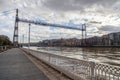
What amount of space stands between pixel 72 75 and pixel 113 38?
147008mm

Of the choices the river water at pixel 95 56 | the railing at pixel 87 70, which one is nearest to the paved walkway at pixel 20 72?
the railing at pixel 87 70

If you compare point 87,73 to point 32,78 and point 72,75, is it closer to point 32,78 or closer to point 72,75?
point 72,75

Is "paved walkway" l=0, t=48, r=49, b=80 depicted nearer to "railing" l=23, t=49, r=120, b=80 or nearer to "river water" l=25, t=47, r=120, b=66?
"railing" l=23, t=49, r=120, b=80

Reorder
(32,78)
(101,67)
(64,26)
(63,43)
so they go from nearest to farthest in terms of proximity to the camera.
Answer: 1. (101,67)
2. (32,78)
3. (64,26)
4. (63,43)

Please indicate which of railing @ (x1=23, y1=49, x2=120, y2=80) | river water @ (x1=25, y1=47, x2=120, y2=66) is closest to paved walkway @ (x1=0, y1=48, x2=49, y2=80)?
railing @ (x1=23, y1=49, x2=120, y2=80)

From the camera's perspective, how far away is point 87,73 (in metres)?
7.79

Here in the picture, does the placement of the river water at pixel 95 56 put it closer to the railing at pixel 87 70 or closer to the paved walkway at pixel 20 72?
the paved walkway at pixel 20 72

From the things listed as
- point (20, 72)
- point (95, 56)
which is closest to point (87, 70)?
point (20, 72)

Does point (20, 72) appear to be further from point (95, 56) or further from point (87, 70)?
point (95, 56)

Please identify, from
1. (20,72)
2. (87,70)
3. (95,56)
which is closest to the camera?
(87,70)

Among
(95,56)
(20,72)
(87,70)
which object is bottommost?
(95,56)

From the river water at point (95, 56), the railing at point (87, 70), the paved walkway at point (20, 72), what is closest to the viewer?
the railing at point (87, 70)

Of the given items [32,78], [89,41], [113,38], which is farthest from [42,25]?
[32,78]

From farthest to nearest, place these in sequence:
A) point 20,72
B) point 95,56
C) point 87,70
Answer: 1. point 95,56
2. point 20,72
3. point 87,70
